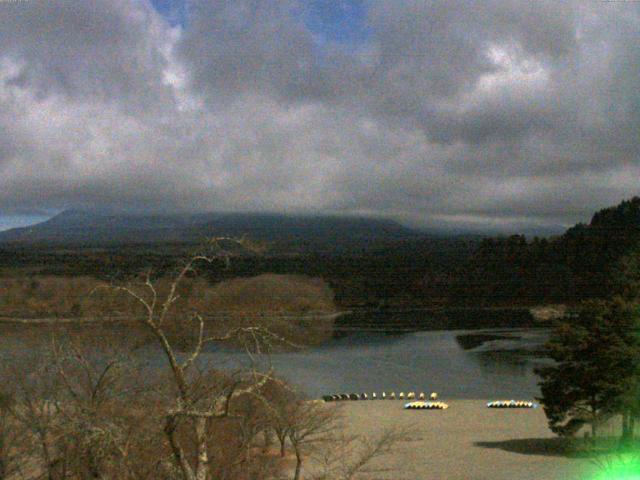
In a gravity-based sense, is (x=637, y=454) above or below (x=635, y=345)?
below

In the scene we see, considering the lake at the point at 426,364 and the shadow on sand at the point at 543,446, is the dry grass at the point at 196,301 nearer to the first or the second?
the lake at the point at 426,364

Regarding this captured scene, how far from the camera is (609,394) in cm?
1103

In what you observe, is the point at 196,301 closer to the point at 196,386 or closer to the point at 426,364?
the point at 196,386

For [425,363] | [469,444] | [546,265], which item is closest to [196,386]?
[469,444]

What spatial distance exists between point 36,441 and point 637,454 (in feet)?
23.1

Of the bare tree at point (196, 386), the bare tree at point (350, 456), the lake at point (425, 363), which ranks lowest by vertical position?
the lake at point (425, 363)

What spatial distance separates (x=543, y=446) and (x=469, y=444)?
4.64 ft

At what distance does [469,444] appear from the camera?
45.8 ft

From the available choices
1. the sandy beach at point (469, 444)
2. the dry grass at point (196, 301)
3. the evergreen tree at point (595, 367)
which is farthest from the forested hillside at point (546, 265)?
the evergreen tree at point (595, 367)

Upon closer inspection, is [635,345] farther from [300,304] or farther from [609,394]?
[300,304]

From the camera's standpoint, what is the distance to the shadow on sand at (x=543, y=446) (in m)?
11.9

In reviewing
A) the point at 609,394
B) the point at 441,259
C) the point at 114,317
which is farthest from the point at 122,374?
the point at 441,259

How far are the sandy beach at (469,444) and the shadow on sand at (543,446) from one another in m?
0.02

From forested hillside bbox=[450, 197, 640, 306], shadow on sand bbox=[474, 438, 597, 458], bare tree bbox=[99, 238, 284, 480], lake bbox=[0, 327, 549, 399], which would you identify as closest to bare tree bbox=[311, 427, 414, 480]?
bare tree bbox=[99, 238, 284, 480]
